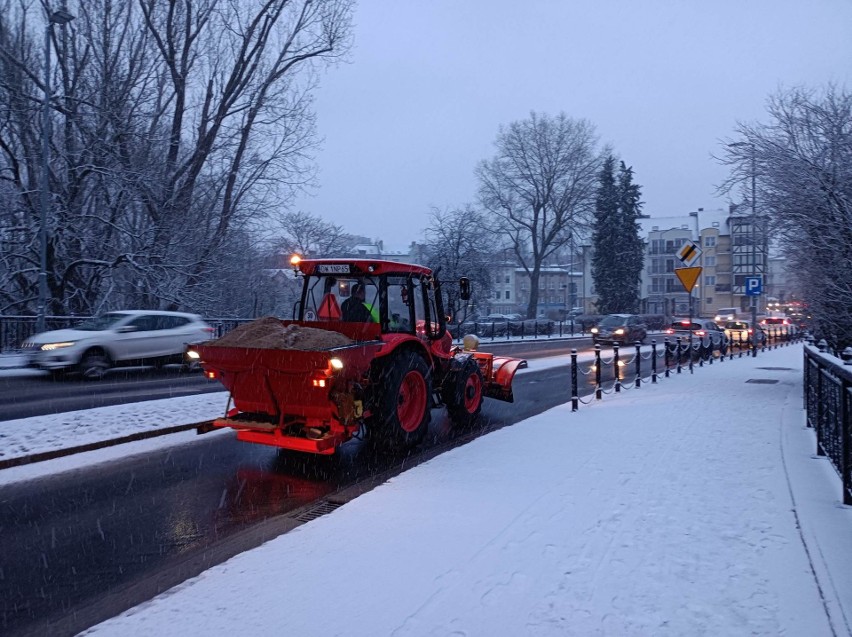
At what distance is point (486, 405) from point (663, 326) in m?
48.4

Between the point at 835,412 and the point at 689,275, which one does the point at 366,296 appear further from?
the point at 689,275

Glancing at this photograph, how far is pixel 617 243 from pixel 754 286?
3721cm

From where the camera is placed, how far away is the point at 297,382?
277 inches

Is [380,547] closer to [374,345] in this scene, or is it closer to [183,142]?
[374,345]

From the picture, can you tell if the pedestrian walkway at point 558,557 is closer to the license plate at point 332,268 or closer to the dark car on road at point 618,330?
the license plate at point 332,268

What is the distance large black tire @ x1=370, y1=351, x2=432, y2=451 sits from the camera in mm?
7812

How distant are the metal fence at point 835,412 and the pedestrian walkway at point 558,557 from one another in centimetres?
21

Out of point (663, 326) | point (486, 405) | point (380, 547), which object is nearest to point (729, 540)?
point (380, 547)

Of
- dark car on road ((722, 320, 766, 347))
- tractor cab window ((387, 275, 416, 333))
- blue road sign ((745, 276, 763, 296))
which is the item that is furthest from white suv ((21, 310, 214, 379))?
dark car on road ((722, 320, 766, 347))

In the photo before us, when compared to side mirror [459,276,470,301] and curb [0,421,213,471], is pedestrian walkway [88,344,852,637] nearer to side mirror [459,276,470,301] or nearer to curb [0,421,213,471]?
side mirror [459,276,470,301]

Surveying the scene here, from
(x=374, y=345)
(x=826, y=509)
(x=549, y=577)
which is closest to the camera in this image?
(x=549, y=577)

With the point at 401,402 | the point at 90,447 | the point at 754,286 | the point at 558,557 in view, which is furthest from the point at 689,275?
the point at 90,447

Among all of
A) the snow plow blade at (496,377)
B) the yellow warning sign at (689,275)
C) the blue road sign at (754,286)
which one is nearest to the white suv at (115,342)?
the snow plow blade at (496,377)

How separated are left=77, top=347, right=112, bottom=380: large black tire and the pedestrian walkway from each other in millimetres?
12159
